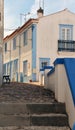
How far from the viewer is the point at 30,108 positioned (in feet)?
29.5

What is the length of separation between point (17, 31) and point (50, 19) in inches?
222

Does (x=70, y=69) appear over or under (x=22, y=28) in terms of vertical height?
→ under

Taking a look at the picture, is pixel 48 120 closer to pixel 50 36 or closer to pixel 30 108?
pixel 30 108

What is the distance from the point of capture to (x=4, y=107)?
29.2 feet

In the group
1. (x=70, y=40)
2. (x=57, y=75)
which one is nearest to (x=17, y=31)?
(x=70, y=40)

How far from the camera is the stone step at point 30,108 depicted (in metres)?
8.85

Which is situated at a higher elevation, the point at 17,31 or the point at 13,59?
the point at 17,31

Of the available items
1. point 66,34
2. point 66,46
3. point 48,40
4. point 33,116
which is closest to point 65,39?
point 66,34

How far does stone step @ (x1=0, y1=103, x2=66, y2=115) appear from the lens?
8.85 metres

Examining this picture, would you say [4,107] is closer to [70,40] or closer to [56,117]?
[56,117]

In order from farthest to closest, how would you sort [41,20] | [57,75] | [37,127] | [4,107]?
[41,20], [57,75], [4,107], [37,127]

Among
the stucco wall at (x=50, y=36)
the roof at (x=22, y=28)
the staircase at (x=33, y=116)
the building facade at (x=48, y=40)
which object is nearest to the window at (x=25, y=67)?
the building facade at (x=48, y=40)

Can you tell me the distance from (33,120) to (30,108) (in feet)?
2.11

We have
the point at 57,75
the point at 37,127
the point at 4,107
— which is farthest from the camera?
the point at 57,75
